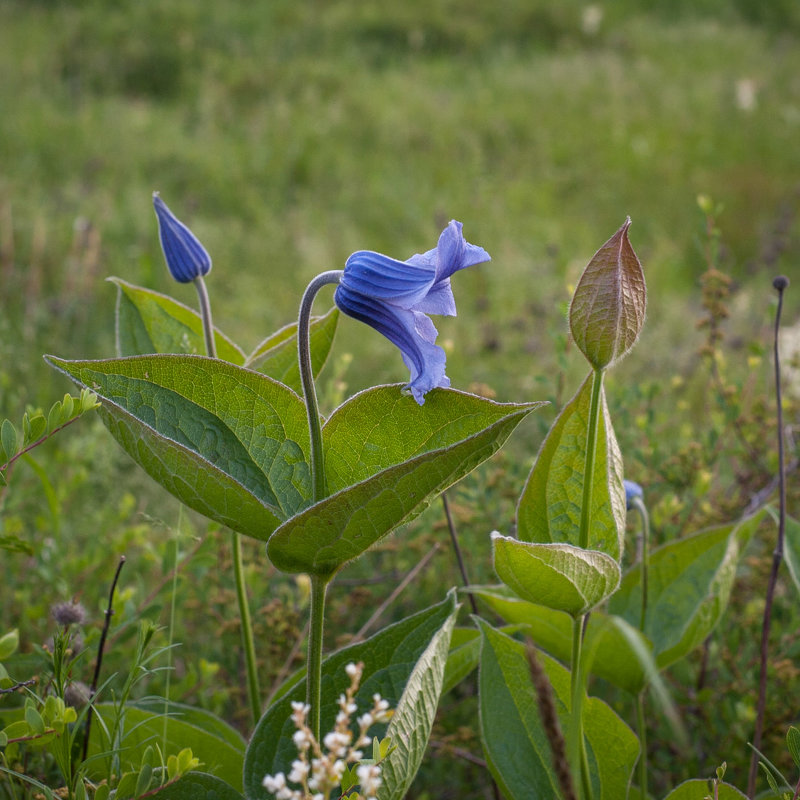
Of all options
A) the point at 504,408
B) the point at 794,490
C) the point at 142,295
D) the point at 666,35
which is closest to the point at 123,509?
the point at 142,295

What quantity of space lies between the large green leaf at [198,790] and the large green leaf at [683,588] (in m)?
0.59

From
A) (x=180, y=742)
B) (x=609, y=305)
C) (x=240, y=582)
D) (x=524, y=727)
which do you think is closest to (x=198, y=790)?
(x=180, y=742)

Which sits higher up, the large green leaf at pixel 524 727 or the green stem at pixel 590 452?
the green stem at pixel 590 452

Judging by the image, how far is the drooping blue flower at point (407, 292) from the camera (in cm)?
91

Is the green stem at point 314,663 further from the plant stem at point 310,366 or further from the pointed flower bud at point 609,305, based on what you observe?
the pointed flower bud at point 609,305

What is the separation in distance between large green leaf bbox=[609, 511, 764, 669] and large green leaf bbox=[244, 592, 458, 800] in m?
0.36

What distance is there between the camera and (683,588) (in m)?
1.27

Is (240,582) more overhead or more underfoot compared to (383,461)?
more underfoot

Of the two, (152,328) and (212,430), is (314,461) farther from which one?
(152,328)

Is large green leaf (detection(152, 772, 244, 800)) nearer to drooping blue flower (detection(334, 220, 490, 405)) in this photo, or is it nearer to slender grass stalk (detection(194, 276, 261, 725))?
slender grass stalk (detection(194, 276, 261, 725))

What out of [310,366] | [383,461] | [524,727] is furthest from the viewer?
[524,727]

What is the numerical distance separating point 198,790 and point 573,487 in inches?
22.0

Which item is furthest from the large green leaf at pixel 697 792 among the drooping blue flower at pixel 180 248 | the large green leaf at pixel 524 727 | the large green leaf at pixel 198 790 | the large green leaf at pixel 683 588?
the drooping blue flower at pixel 180 248

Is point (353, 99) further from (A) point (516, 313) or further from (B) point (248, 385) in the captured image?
(B) point (248, 385)
